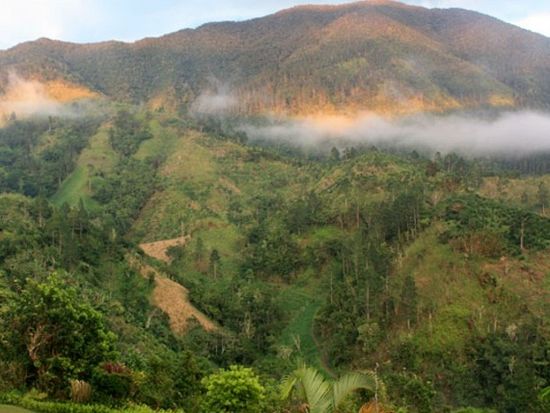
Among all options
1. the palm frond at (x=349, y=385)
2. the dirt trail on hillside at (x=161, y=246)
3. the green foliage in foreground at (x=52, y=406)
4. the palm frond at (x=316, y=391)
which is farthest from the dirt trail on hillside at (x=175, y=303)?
the palm frond at (x=349, y=385)

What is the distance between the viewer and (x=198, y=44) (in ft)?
653

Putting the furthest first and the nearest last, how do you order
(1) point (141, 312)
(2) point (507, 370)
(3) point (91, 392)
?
(1) point (141, 312)
(2) point (507, 370)
(3) point (91, 392)

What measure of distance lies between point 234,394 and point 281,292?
47575 mm

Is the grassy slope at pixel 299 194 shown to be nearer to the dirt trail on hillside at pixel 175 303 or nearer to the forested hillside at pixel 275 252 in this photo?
the forested hillside at pixel 275 252

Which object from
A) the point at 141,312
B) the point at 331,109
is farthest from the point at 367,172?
the point at 331,109

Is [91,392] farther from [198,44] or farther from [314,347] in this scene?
[198,44]

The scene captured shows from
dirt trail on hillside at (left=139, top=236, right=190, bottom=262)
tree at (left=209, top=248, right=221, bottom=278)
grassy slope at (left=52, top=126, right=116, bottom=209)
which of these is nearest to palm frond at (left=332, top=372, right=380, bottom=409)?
tree at (left=209, top=248, right=221, bottom=278)

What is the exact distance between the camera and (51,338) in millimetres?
14484

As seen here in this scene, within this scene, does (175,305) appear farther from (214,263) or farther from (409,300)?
(409,300)

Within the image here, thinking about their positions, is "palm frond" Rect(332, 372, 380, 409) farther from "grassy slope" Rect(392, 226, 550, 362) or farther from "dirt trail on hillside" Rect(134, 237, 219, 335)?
"dirt trail on hillside" Rect(134, 237, 219, 335)

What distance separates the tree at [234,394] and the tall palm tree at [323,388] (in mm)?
3333

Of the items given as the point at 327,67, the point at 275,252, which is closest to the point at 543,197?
the point at 275,252

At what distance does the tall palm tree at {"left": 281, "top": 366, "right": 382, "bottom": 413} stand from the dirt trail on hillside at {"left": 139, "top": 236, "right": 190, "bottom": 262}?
60.4 metres

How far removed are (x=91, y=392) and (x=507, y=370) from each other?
28.5 meters
